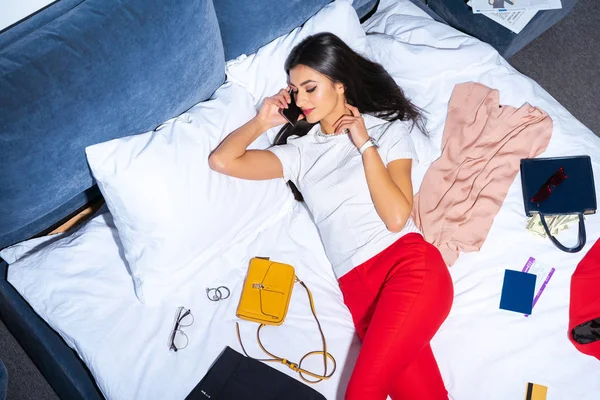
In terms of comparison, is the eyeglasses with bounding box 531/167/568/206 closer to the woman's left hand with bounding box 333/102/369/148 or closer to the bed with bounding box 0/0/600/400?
the bed with bounding box 0/0/600/400

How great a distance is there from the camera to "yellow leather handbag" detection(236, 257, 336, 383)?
1942 mm

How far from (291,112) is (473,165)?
856mm

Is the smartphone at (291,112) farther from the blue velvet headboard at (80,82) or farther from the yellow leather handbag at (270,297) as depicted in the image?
the yellow leather handbag at (270,297)

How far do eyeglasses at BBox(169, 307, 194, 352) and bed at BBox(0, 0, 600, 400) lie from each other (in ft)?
0.08

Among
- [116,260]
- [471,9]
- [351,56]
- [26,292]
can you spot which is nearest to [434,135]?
[351,56]

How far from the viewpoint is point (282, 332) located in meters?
2.01

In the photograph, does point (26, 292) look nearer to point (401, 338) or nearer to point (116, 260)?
point (116, 260)

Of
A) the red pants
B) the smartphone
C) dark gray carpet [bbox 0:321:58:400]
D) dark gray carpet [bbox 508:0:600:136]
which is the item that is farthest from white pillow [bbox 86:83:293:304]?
dark gray carpet [bbox 508:0:600:136]

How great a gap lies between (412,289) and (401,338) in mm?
190

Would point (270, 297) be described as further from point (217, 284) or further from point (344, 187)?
point (344, 187)

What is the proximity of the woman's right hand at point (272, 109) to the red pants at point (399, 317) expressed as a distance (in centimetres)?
72

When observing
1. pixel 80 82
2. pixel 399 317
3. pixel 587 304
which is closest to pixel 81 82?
pixel 80 82

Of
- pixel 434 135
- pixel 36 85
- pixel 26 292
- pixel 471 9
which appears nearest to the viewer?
pixel 36 85

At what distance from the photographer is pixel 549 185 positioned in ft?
6.84
